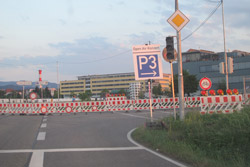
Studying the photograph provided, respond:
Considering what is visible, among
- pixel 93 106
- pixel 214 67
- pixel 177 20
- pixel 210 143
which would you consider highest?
pixel 214 67

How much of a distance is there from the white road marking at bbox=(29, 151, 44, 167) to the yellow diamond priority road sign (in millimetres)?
6958

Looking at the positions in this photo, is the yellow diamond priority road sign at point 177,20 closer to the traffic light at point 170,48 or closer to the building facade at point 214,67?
the traffic light at point 170,48

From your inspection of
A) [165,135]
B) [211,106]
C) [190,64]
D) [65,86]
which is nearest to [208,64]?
[190,64]

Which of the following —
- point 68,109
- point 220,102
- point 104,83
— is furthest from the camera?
point 104,83

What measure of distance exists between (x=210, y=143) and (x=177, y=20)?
5.62m

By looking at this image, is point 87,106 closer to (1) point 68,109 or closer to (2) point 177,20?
(1) point 68,109

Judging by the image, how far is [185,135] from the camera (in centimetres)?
877

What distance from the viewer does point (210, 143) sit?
7.56m

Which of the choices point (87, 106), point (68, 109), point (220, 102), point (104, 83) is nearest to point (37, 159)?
point (220, 102)

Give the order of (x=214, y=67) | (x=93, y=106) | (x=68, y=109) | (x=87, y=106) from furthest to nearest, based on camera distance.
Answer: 1. (x=214, y=67)
2. (x=93, y=106)
3. (x=87, y=106)
4. (x=68, y=109)

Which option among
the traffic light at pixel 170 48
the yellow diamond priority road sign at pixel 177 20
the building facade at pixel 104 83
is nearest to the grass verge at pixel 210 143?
the traffic light at pixel 170 48

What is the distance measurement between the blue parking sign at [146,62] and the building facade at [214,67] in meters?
58.4

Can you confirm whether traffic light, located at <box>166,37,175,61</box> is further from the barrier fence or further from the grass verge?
the barrier fence

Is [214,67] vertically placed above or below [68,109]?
above
